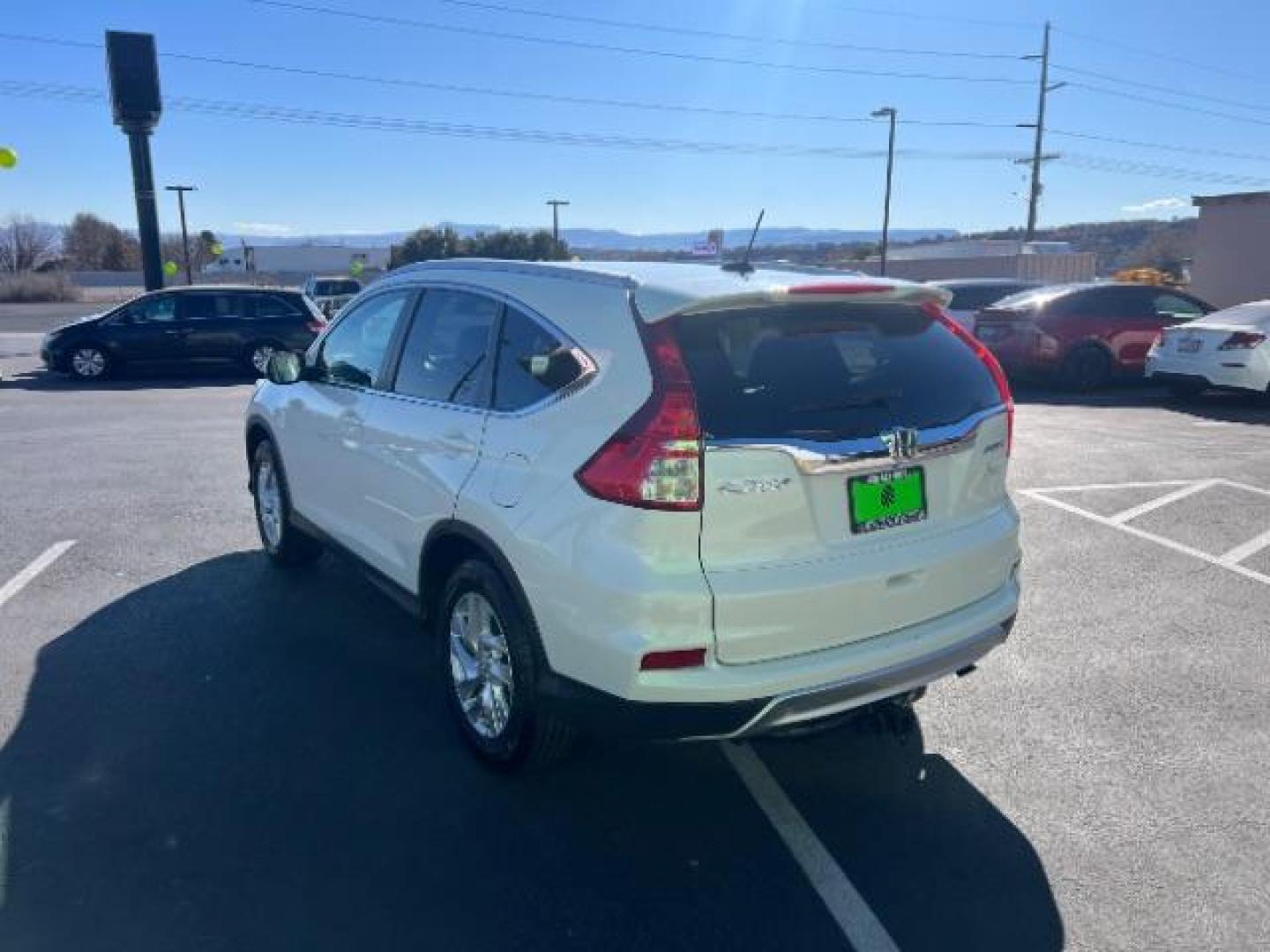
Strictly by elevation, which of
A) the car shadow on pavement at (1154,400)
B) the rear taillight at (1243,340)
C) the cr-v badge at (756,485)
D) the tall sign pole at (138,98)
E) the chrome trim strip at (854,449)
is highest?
the tall sign pole at (138,98)

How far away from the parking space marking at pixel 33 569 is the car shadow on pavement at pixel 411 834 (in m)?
1.31

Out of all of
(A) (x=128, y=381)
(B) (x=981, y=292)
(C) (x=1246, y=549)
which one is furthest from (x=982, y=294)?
(A) (x=128, y=381)

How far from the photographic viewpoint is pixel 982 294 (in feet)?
55.3

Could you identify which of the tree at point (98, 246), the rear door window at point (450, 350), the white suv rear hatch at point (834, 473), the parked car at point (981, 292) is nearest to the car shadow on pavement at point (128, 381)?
the parked car at point (981, 292)

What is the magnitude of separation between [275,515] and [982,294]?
1441 centimetres

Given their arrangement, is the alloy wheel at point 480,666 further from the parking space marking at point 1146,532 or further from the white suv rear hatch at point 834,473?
the parking space marking at point 1146,532

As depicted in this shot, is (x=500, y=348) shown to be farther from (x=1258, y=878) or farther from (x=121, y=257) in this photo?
(x=121, y=257)

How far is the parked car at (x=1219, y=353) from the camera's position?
1143 cm

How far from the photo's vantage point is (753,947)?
255cm

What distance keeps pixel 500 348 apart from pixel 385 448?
0.86m

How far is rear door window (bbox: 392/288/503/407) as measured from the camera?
3455 millimetres

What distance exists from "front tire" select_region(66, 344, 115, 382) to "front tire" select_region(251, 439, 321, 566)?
12.0 m

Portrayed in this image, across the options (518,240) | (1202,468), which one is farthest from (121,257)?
(1202,468)

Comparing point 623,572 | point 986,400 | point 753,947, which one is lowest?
point 753,947
